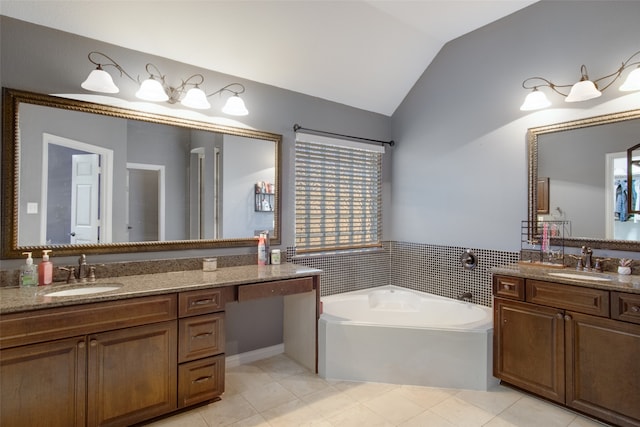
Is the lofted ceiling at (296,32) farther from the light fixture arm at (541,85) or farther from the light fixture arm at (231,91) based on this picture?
the light fixture arm at (541,85)

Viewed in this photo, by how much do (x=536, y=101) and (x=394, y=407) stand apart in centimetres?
244

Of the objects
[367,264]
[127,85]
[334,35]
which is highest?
[334,35]

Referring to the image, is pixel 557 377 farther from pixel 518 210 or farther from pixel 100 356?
pixel 100 356

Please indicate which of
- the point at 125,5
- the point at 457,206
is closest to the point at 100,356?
the point at 125,5

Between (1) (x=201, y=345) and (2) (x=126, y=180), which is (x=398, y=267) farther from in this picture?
(2) (x=126, y=180)

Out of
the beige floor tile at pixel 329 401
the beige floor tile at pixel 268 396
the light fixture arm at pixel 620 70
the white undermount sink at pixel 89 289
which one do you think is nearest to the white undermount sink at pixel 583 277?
the light fixture arm at pixel 620 70

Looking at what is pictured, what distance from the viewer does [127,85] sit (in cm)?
233

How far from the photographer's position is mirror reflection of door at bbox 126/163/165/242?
2.36 m

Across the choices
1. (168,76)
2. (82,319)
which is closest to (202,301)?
(82,319)

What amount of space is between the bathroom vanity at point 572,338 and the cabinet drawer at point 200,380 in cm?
193

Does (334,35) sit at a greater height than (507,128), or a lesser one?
greater

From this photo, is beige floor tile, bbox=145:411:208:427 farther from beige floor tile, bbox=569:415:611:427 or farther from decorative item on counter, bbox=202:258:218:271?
beige floor tile, bbox=569:415:611:427

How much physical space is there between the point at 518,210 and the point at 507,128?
700 mm

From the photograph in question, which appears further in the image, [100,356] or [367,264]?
[367,264]
